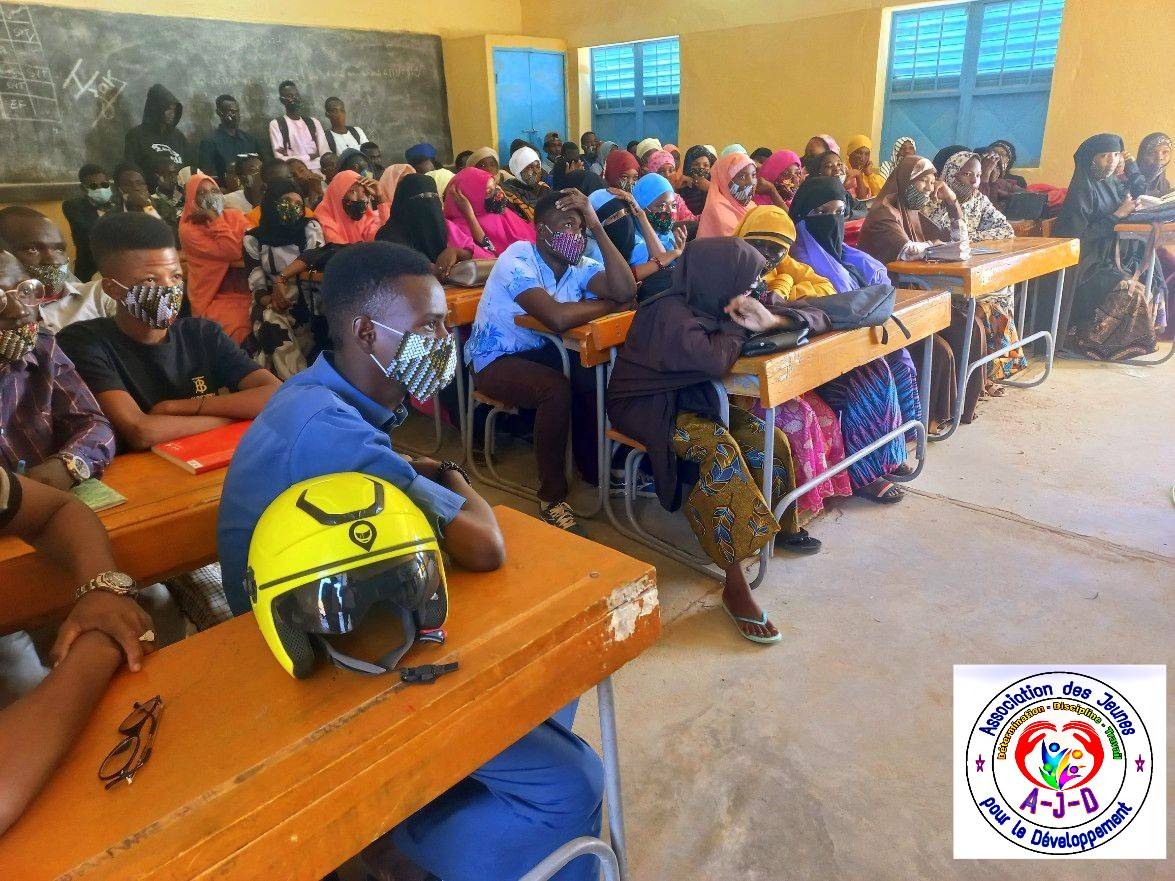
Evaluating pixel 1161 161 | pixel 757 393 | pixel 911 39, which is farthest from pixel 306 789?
pixel 911 39

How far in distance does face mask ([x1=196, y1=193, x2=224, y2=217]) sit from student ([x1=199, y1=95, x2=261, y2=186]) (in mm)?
3052

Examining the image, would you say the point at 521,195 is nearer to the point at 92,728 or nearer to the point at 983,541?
the point at 983,541

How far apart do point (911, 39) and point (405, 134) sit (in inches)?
229

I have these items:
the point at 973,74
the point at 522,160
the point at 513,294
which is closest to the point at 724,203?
the point at 513,294

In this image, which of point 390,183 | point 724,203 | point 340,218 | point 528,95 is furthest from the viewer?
point 528,95

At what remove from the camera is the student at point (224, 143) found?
296 inches

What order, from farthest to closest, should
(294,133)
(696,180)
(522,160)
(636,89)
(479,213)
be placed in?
(636,89) < (294,133) < (696,180) < (522,160) < (479,213)

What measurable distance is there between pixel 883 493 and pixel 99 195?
21.2 feet

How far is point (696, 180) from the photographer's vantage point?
6809 millimetres

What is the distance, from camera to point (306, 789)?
803 mm

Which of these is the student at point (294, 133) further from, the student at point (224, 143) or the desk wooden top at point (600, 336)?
the desk wooden top at point (600, 336)

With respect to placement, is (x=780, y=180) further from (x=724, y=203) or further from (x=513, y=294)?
(x=513, y=294)

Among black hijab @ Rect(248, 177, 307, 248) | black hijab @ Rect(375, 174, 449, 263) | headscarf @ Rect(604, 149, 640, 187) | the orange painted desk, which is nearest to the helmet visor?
the orange painted desk

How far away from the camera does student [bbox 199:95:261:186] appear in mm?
7527
